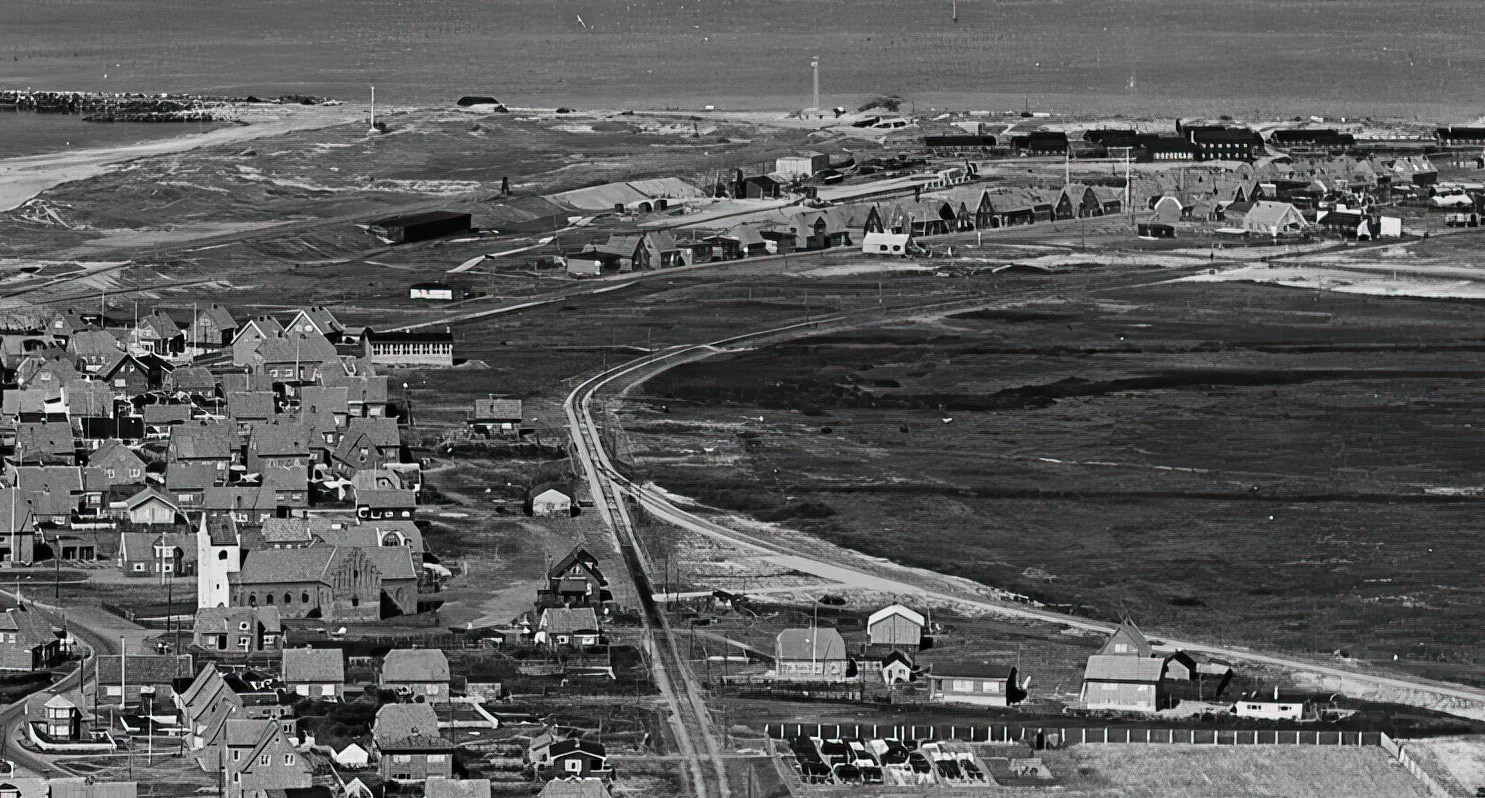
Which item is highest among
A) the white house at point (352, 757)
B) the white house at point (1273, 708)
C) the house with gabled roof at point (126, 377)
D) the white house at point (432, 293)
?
the white house at point (352, 757)

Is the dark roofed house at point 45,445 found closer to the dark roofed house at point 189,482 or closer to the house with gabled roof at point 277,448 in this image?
the dark roofed house at point 189,482

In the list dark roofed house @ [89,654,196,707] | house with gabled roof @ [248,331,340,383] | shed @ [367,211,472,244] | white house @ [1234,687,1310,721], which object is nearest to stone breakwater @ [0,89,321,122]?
shed @ [367,211,472,244]

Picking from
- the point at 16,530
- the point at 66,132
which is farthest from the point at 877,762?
the point at 66,132

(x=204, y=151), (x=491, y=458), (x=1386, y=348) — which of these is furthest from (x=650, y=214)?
(x=491, y=458)

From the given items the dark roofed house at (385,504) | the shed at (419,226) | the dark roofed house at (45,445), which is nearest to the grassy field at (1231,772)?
the dark roofed house at (385,504)

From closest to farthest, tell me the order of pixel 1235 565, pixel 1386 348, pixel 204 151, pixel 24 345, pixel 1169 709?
pixel 1169 709, pixel 1235 565, pixel 24 345, pixel 1386 348, pixel 204 151

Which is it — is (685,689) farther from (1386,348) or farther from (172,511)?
(1386,348)

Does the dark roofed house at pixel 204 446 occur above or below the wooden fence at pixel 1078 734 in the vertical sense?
above
